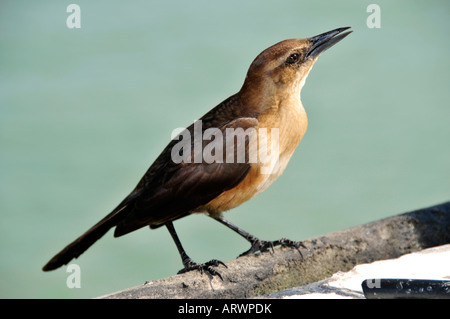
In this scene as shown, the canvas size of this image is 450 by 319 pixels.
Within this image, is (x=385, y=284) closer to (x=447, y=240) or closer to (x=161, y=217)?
(x=161, y=217)

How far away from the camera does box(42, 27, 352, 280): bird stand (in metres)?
2.21

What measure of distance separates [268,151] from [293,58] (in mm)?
331

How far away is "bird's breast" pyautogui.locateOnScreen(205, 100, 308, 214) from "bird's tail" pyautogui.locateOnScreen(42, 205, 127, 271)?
335mm

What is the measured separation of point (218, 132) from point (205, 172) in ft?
0.46

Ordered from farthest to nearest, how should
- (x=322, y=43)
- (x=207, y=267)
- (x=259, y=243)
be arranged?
(x=259, y=243) < (x=322, y=43) < (x=207, y=267)

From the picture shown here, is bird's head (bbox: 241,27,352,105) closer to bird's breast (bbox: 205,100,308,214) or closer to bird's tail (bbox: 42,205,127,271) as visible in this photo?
bird's breast (bbox: 205,100,308,214)

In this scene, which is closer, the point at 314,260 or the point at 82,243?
the point at 82,243

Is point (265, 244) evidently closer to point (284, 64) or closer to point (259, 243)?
point (259, 243)

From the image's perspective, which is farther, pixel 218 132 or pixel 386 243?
pixel 386 243

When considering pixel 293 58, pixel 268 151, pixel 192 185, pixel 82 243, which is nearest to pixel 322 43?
pixel 293 58

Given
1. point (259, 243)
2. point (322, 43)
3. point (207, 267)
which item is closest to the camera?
point (207, 267)

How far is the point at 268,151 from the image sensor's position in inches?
87.4

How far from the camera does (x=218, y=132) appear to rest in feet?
7.32
